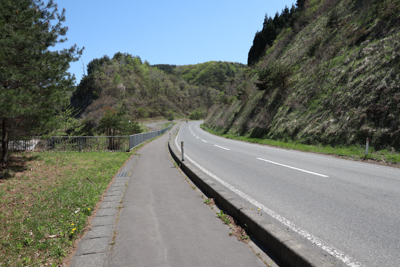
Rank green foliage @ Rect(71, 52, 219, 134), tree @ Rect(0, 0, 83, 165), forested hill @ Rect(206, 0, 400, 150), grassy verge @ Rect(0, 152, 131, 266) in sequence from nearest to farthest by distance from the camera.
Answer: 1. grassy verge @ Rect(0, 152, 131, 266)
2. tree @ Rect(0, 0, 83, 165)
3. forested hill @ Rect(206, 0, 400, 150)
4. green foliage @ Rect(71, 52, 219, 134)

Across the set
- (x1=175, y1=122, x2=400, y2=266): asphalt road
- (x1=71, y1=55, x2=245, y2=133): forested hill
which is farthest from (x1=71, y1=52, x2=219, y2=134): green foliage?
(x1=175, y1=122, x2=400, y2=266): asphalt road

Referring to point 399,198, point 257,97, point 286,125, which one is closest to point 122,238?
point 399,198

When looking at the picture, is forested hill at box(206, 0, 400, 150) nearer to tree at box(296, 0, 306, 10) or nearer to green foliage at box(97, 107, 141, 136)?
tree at box(296, 0, 306, 10)

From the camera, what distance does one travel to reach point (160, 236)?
11.1 feet

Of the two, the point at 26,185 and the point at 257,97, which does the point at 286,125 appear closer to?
the point at 257,97

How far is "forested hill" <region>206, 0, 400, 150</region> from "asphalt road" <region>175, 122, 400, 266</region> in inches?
169

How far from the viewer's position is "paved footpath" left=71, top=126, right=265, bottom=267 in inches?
109

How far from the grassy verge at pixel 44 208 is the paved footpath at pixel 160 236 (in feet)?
1.21

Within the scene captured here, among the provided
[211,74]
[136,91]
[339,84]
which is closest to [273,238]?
[339,84]

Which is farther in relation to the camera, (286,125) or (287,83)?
(287,83)

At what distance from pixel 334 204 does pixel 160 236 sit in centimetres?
333

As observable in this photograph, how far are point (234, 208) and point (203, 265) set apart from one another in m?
1.43

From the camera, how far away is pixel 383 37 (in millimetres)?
13055

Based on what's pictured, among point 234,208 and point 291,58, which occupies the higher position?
point 291,58
